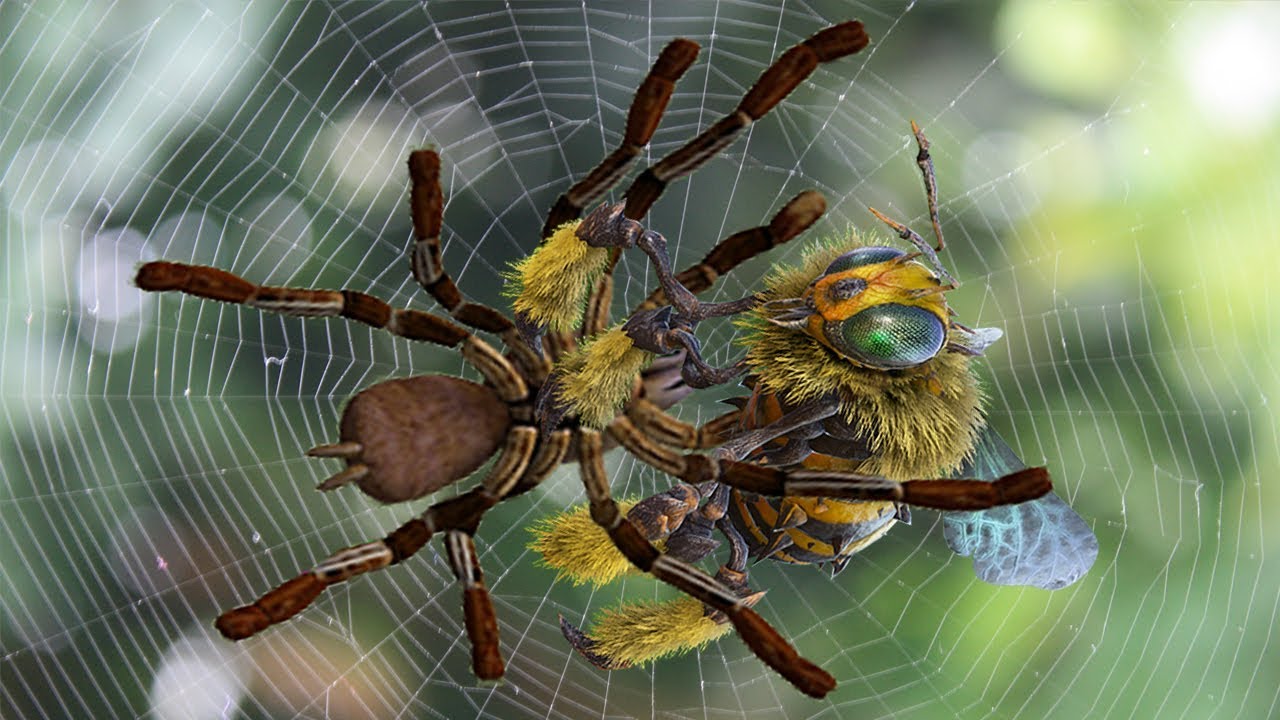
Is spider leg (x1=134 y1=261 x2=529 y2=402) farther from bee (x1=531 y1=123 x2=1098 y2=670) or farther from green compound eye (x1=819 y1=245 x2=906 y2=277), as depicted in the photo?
green compound eye (x1=819 y1=245 x2=906 y2=277)

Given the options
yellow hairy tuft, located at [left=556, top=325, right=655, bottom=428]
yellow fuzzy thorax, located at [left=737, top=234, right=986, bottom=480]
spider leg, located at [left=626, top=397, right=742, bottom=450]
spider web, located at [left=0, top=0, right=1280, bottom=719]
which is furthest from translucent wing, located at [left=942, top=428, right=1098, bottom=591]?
spider web, located at [left=0, top=0, right=1280, bottom=719]

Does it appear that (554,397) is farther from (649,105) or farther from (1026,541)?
(1026,541)

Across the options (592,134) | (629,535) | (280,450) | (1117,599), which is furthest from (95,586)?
(1117,599)

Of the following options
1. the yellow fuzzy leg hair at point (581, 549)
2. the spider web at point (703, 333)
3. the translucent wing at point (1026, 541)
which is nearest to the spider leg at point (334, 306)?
the yellow fuzzy leg hair at point (581, 549)

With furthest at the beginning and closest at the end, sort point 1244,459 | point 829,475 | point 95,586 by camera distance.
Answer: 1. point 1244,459
2. point 95,586
3. point 829,475

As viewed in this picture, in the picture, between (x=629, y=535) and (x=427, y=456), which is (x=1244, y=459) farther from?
(x=427, y=456)

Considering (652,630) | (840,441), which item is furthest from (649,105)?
(652,630)
